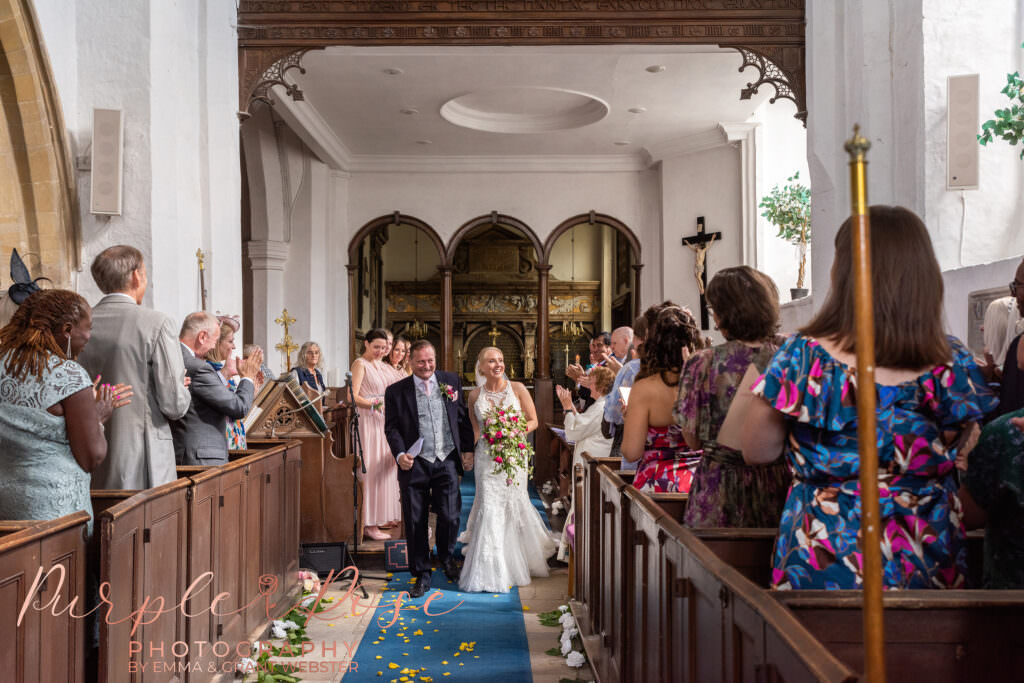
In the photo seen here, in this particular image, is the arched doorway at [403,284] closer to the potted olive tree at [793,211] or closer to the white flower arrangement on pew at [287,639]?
the potted olive tree at [793,211]

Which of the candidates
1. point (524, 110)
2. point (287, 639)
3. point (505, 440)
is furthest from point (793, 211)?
point (287, 639)

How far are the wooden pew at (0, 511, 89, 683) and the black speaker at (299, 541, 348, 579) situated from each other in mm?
3646

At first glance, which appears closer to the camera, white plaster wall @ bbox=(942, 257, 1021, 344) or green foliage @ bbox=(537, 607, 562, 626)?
white plaster wall @ bbox=(942, 257, 1021, 344)

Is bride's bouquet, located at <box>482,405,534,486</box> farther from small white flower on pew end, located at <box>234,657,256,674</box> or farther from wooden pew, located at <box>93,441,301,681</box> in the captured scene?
small white flower on pew end, located at <box>234,657,256,674</box>

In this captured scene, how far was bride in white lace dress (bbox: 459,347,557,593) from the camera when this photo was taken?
6137 mm

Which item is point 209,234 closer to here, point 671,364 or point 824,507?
point 671,364

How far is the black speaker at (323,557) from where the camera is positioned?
20.7 ft

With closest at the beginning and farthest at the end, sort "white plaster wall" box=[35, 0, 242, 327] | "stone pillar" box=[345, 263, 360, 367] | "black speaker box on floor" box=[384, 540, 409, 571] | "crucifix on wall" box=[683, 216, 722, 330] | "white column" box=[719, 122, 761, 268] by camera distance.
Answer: "white plaster wall" box=[35, 0, 242, 327], "black speaker box on floor" box=[384, 540, 409, 571], "white column" box=[719, 122, 761, 268], "crucifix on wall" box=[683, 216, 722, 330], "stone pillar" box=[345, 263, 360, 367]

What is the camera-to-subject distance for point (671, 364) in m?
3.55

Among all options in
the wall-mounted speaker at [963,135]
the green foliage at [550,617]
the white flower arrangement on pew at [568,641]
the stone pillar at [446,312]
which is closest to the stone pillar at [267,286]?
the stone pillar at [446,312]

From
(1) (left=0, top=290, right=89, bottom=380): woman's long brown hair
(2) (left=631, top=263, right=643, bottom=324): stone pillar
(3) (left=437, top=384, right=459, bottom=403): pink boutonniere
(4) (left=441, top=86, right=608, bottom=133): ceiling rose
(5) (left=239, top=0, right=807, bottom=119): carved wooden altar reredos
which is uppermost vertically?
(4) (left=441, top=86, right=608, bottom=133): ceiling rose

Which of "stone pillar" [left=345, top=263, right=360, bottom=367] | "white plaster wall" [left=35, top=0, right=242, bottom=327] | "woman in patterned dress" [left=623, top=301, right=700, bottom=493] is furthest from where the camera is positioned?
"stone pillar" [left=345, top=263, right=360, bottom=367]

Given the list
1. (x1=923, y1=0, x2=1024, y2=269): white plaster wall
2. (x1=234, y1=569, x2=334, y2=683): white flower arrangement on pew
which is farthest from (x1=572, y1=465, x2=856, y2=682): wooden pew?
(x1=923, y1=0, x2=1024, y2=269): white plaster wall

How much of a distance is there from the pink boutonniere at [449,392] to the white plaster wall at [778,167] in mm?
6387
